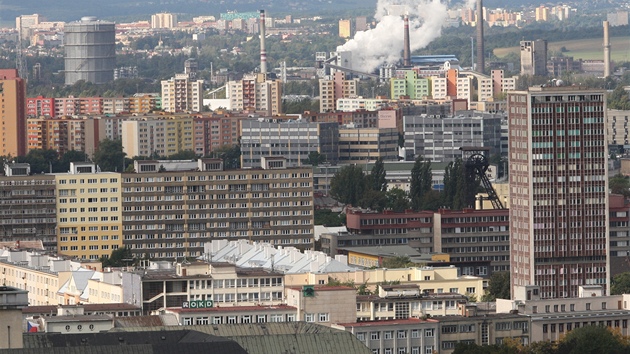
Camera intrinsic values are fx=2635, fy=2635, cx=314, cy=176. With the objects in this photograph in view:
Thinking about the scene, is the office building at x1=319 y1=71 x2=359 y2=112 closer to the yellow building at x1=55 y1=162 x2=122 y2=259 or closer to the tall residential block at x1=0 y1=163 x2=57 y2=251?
the yellow building at x1=55 y1=162 x2=122 y2=259

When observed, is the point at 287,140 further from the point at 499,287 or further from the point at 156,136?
the point at 499,287

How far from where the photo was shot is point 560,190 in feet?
224

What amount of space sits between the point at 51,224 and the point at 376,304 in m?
30.2

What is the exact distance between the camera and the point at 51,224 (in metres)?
84.9

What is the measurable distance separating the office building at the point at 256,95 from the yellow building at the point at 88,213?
76.6 m

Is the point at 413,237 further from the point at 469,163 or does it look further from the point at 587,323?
the point at 587,323

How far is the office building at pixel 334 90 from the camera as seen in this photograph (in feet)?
547

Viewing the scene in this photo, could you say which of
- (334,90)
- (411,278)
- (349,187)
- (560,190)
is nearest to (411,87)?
(334,90)

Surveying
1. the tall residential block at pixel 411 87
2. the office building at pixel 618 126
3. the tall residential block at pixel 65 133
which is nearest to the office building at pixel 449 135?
the office building at pixel 618 126

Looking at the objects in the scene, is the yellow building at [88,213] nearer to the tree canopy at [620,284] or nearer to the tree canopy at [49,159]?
the tree canopy at [620,284]

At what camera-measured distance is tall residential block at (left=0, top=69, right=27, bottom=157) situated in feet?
424

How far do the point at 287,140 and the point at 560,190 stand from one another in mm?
57612

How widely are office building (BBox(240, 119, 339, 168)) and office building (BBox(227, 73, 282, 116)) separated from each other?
1344 inches

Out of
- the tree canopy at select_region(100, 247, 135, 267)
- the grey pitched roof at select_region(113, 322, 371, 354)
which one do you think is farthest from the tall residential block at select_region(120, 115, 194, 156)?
the grey pitched roof at select_region(113, 322, 371, 354)
